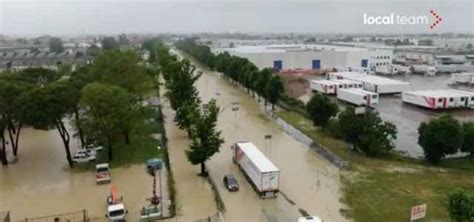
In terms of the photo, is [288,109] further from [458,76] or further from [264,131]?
[458,76]

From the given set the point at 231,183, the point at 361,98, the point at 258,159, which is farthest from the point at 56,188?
the point at 361,98

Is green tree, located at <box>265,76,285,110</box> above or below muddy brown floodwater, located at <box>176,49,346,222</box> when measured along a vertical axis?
above

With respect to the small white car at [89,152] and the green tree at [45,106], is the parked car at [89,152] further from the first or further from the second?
the green tree at [45,106]

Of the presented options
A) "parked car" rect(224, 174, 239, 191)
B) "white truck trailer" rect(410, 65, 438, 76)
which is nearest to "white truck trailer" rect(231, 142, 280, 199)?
"parked car" rect(224, 174, 239, 191)

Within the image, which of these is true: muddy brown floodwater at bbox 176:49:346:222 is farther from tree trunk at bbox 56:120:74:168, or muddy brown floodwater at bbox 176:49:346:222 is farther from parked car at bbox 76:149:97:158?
tree trunk at bbox 56:120:74:168

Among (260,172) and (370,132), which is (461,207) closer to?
(260,172)

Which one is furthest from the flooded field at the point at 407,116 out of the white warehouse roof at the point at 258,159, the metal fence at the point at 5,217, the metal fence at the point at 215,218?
the metal fence at the point at 5,217
